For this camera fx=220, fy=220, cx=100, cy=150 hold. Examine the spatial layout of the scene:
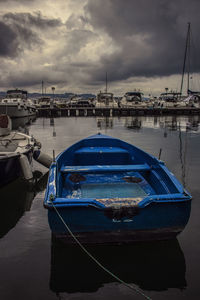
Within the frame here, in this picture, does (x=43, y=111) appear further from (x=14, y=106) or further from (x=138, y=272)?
(x=138, y=272)

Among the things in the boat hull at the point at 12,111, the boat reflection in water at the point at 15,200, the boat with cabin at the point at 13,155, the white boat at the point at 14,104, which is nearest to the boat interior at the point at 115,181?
the boat reflection in water at the point at 15,200

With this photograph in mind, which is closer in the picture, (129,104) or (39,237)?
(39,237)

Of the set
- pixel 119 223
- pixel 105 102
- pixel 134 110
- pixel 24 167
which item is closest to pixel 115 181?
pixel 119 223

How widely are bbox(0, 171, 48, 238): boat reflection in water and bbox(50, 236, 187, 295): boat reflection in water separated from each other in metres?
1.89

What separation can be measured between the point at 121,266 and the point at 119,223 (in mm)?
941

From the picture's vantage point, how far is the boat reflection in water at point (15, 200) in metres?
6.33

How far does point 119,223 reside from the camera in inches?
170

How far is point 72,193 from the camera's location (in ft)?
20.5

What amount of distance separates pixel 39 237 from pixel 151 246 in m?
2.74

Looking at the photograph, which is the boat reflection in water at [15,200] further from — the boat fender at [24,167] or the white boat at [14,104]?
the white boat at [14,104]

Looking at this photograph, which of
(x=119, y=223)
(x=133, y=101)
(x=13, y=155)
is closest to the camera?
(x=119, y=223)

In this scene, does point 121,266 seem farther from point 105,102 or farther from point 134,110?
point 105,102

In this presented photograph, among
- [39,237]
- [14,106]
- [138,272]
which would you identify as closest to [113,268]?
[138,272]

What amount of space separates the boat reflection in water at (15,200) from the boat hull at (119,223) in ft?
7.98
